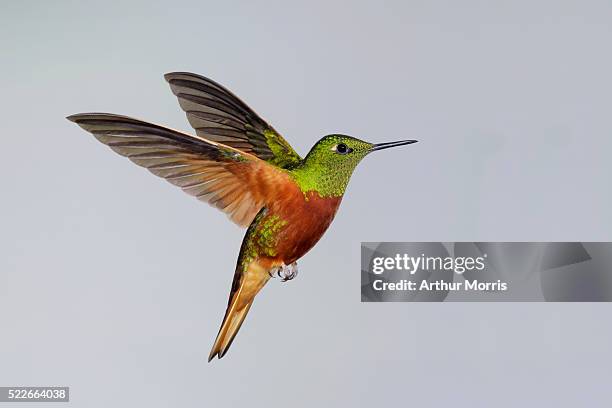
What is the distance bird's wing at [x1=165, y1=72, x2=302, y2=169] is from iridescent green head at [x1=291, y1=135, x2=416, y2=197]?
0.05 meters

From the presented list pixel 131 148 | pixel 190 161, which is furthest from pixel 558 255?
pixel 131 148

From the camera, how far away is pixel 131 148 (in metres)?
1.27

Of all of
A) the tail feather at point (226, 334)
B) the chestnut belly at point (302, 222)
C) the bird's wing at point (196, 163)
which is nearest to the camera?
the bird's wing at point (196, 163)

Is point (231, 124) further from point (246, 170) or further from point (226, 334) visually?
point (226, 334)

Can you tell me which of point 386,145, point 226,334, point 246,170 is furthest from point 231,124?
point 226,334

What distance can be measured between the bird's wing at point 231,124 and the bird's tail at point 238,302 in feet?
0.67

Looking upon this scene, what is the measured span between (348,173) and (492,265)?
0.35 m

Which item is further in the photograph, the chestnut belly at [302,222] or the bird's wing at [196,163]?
the chestnut belly at [302,222]

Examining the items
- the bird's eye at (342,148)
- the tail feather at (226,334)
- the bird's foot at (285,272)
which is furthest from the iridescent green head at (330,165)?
the tail feather at (226,334)

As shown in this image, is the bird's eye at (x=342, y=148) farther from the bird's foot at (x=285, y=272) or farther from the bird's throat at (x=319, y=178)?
the bird's foot at (x=285, y=272)

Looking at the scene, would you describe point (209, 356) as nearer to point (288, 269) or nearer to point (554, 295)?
point (288, 269)

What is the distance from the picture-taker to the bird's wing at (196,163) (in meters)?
1.26

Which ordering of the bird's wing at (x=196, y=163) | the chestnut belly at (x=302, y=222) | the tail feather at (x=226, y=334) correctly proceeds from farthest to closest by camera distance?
the tail feather at (x=226, y=334) < the chestnut belly at (x=302, y=222) < the bird's wing at (x=196, y=163)

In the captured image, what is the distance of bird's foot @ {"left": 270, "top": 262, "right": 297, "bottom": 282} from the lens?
57.2 inches
